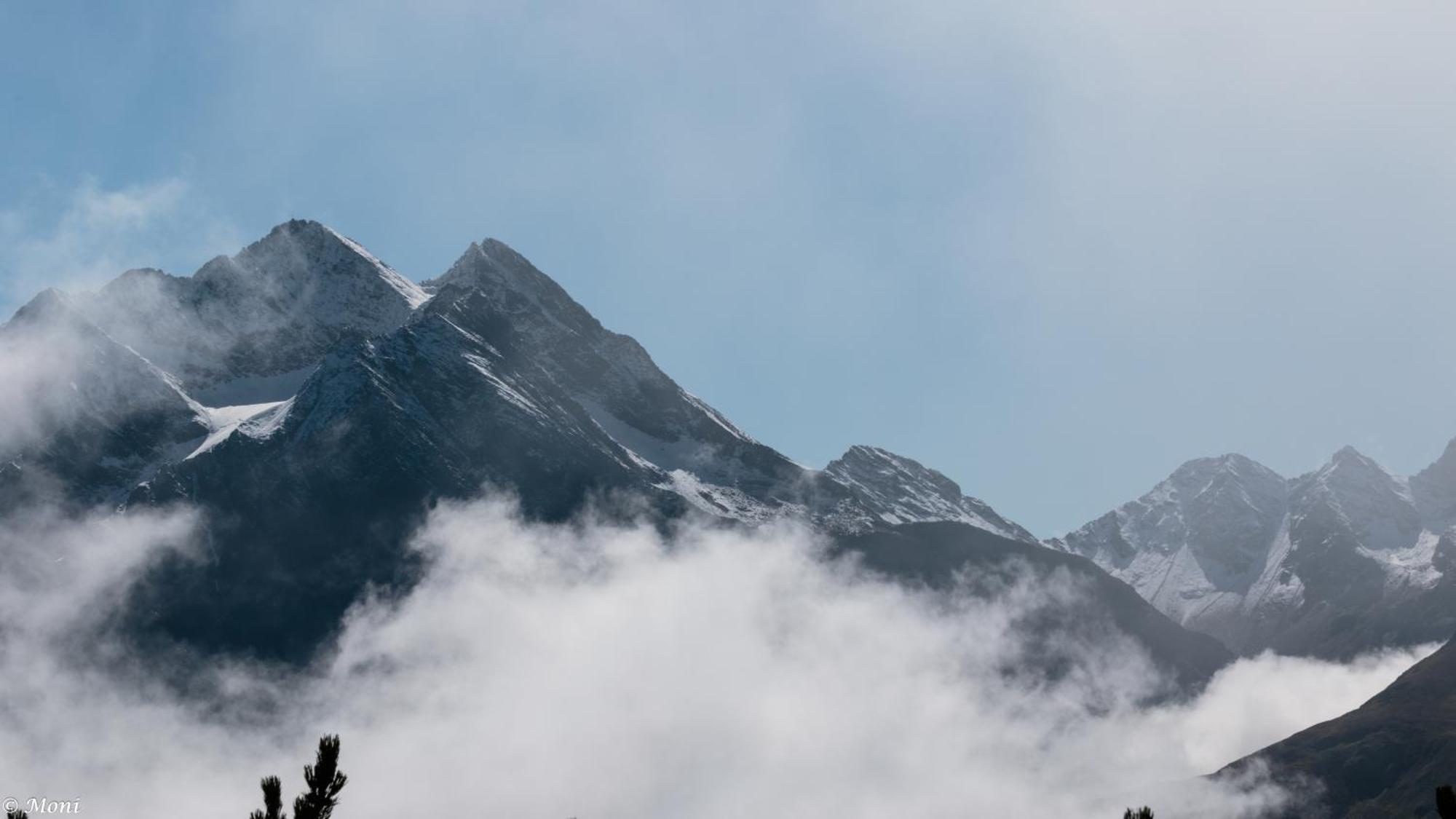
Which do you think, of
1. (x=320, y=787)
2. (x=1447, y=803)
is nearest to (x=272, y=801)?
(x=320, y=787)

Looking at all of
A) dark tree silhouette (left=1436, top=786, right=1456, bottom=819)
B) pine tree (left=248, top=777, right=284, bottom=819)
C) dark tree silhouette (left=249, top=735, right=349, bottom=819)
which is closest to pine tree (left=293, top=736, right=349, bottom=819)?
dark tree silhouette (left=249, top=735, right=349, bottom=819)

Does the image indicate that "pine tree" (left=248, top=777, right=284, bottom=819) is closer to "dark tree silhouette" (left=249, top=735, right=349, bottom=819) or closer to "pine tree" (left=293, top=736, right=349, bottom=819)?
"dark tree silhouette" (left=249, top=735, right=349, bottom=819)

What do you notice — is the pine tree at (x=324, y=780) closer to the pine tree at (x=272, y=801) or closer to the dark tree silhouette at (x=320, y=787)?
the dark tree silhouette at (x=320, y=787)

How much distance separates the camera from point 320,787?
50219 millimetres

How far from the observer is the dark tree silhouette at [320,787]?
163ft

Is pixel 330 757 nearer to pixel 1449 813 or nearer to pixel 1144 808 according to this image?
pixel 1144 808

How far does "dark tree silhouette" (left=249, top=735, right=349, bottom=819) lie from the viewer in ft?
163

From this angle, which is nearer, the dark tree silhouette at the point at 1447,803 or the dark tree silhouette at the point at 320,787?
the dark tree silhouette at the point at 1447,803

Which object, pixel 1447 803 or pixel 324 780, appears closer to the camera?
pixel 1447 803

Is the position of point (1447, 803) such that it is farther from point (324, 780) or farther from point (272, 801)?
point (272, 801)

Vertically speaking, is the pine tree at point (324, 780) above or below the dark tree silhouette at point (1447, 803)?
above

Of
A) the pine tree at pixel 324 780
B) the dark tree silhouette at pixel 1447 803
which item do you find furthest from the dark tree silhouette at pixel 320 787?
the dark tree silhouette at pixel 1447 803

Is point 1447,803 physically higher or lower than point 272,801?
lower

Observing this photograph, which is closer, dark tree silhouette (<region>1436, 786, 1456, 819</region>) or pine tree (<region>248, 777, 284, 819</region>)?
dark tree silhouette (<region>1436, 786, 1456, 819</region>)
